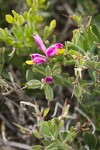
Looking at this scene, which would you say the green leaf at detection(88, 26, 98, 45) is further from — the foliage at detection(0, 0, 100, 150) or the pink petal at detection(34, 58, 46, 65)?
the pink petal at detection(34, 58, 46, 65)

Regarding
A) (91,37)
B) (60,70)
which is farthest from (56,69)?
(91,37)

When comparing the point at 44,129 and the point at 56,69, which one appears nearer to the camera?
the point at 44,129

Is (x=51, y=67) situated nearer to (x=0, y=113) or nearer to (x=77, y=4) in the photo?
(x=0, y=113)

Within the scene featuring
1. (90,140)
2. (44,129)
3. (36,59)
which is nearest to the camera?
(44,129)

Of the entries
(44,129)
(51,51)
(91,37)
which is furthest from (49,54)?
(44,129)

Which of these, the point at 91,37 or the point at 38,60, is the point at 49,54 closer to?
the point at 38,60

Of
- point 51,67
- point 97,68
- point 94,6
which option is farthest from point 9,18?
point 94,6

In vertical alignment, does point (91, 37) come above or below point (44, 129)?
above

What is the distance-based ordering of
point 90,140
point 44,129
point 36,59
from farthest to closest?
1. point 90,140
2. point 36,59
3. point 44,129
